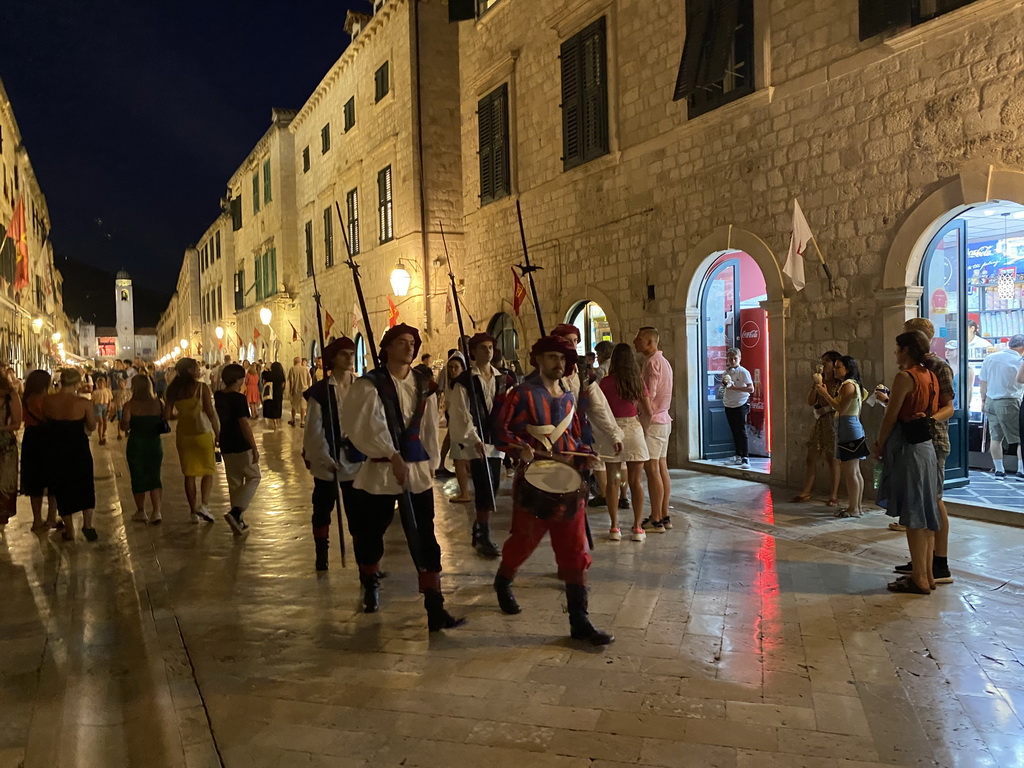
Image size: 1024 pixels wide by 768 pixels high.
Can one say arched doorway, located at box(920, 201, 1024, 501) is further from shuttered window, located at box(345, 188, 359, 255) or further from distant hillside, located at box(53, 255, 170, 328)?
distant hillside, located at box(53, 255, 170, 328)

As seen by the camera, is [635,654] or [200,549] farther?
[200,549]

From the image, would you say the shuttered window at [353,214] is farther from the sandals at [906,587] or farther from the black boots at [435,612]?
the sandals at [906,587]

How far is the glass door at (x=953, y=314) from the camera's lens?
771 centimetres

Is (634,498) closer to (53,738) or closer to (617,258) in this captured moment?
(53,738)

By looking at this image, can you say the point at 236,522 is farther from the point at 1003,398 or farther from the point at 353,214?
the point at 353,214

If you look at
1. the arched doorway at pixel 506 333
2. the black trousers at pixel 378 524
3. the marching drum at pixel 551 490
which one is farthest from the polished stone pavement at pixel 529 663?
the arched doorway at pixel 506 333

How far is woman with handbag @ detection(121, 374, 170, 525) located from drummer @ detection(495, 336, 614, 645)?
4.79m

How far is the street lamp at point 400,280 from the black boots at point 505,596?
544 inches

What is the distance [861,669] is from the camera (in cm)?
382

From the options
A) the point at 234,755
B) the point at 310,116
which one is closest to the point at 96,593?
the point at 234,755

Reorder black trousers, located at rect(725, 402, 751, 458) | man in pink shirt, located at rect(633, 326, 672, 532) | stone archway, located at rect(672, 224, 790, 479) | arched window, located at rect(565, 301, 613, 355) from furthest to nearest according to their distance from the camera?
arched window, located at rect(565, 301, 613, 355) < black trousers, located at rect(725, 402, 751, 458) < stone archway, located at rect(672, 224, 790, 479) < man in pink shirt, located at rect(633, 326, 672, 532)

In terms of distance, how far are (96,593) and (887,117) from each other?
8263mm

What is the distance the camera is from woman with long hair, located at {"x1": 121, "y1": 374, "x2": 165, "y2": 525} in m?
7.75

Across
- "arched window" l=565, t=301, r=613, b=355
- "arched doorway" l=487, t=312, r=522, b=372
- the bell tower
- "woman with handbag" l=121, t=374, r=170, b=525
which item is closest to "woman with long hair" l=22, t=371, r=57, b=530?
"woman with handbag" l=121, t=374, r=170, b=525
